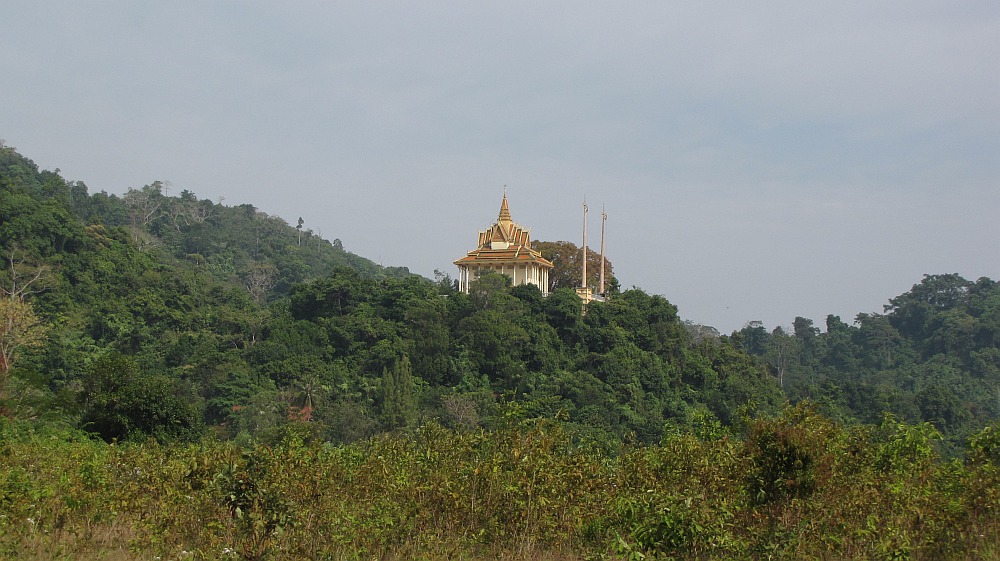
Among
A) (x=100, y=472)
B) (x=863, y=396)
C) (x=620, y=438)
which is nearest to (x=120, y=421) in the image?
(x=100, y=472)

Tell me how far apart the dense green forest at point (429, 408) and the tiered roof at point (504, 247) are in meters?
2.22

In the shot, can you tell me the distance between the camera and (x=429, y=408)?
3775 cm

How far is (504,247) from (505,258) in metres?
0.80

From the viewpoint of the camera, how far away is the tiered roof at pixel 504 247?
45219mm

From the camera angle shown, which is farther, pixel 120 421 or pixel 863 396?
pixel 863 396

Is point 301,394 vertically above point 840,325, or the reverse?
point 840,325

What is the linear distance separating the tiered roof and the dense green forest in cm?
222

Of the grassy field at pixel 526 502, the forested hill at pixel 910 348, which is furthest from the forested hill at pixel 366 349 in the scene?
the grassy field at pixel 526 502

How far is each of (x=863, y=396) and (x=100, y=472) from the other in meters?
42.5

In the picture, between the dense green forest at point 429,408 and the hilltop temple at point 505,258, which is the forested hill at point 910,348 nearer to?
the dense green forest at point 429,408

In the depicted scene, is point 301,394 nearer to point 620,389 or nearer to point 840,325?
point 620,389

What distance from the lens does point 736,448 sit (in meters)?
10.2

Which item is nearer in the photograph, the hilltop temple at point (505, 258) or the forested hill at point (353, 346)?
the forested hill at point (353, 346)

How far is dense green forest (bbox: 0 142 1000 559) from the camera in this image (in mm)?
9531
